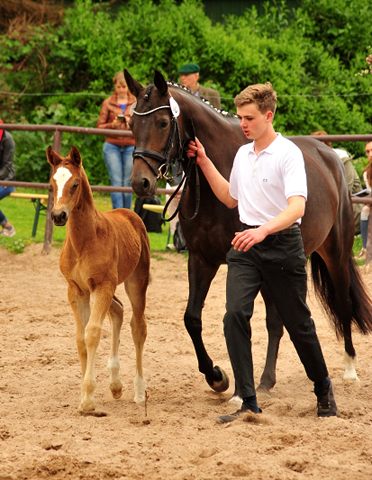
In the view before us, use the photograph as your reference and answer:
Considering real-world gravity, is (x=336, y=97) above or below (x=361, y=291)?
above

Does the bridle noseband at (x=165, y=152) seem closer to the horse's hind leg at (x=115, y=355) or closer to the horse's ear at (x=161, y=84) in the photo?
the horse's ear at (x=161, y=84)

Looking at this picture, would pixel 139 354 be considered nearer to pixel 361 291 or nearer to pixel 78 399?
pixel 78 399

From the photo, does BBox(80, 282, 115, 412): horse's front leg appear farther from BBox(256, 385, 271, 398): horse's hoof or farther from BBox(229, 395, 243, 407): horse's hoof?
BBox(256, 385, 271, 398): horse's hoof

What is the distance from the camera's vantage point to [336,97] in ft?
42.7

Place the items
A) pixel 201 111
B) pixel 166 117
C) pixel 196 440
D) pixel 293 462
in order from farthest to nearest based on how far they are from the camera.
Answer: pixel 201 111, pixel 166 117, pixel 196 440, pixel 293 462

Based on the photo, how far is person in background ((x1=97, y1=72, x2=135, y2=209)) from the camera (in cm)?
845

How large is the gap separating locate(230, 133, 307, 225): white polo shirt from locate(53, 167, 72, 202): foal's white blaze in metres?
1.06

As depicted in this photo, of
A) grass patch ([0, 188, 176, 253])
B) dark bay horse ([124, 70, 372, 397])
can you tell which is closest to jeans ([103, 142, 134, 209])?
grass patch ([0, 188, 176, 253])

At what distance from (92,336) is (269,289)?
45.0 inches

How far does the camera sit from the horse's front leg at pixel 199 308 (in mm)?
4168

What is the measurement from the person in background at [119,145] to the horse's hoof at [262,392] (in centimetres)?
464

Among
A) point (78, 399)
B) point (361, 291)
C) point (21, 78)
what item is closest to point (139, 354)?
A: point (78, 399)

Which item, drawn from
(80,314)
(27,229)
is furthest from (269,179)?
(27,229)

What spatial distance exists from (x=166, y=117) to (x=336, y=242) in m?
2.00
